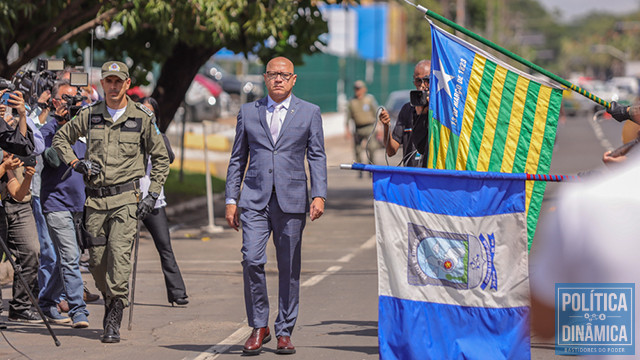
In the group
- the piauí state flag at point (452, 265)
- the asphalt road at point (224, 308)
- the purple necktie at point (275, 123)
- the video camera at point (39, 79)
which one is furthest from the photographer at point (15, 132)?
the piauí state flag at point (452, 265)

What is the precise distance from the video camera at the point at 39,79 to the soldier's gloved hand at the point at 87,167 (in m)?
1.32

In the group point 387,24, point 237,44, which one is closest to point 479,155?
point 237,44

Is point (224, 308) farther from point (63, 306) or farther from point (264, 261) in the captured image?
point (264, 261)

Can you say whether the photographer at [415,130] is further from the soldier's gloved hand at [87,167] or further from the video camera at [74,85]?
the video camera at [74,85]

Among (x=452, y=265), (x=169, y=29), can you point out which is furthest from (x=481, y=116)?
(x=169, y=29)

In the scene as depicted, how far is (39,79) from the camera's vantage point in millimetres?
8938

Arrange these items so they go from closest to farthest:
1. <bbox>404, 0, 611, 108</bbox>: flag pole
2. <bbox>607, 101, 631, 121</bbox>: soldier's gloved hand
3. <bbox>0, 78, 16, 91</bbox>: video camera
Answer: <bbox>404, 0, 611, 108</bbox>: flag pole → <bbox>607, 101, 631, 121</bbox>: soldier's gloved hand → <bbox>0, 78, 16, 91</bbox>: video camera

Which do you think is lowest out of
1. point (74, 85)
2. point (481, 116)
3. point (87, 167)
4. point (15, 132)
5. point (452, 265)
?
point (452, 265)

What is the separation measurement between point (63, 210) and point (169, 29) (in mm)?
5896

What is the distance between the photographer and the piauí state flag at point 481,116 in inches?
280

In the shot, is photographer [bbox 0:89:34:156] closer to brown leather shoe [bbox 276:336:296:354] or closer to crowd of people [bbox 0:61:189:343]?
crowd of people [bbox 0:61:189:343]

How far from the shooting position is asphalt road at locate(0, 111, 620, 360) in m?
7.67

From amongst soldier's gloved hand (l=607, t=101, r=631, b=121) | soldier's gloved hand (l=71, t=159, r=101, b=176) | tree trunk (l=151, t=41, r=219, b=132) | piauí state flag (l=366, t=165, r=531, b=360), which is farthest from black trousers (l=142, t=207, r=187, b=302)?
tree trunk (l=151, t=41, r=219, b=132)

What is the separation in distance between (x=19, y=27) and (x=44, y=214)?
7.43 m
